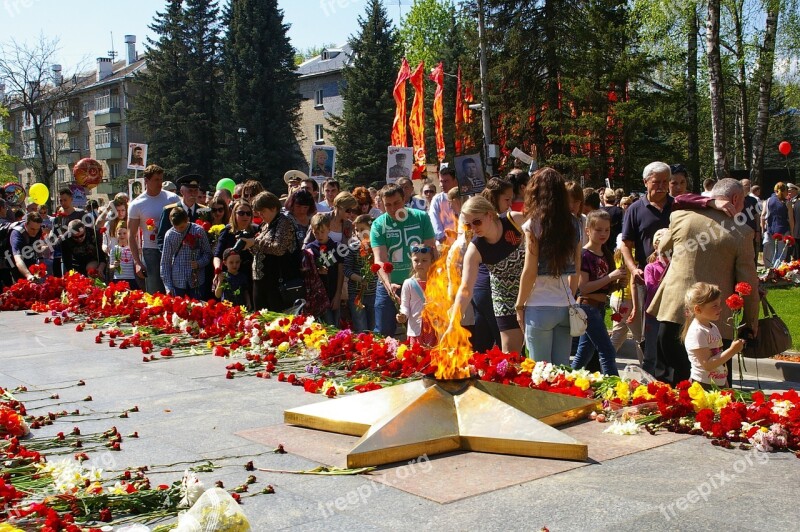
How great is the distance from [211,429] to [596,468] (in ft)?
8.19

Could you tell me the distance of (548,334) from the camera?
6.67 metres

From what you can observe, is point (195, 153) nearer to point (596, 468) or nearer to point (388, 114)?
point (388, 114)

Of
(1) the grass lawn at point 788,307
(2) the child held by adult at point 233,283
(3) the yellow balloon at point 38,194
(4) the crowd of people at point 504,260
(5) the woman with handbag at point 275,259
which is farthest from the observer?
(3) the yellow balloon at point 38,194

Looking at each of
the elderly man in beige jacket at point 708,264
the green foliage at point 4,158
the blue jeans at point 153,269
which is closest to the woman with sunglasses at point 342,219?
the blue jeans at point 153,269

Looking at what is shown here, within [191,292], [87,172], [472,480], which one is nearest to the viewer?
[472,480]

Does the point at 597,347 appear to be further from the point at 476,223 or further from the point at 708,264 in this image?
the point at 476,223

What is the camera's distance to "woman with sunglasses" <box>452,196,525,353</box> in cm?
671

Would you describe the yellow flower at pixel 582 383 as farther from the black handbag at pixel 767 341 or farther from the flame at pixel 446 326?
the black handbag at pixel 767 341

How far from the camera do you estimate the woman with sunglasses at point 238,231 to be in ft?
33.9

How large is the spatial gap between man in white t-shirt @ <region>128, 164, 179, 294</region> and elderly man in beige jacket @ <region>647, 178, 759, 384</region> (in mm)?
7410

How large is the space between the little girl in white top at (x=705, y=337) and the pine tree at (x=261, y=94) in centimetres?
4902

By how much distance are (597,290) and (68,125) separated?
90.8m

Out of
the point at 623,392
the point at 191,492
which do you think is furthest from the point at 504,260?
the point at 191,492

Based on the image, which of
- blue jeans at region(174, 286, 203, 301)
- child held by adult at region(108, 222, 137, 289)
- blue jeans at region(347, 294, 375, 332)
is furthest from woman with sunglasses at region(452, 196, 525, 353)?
child held by adult at region(108, 222, 137, 289)
